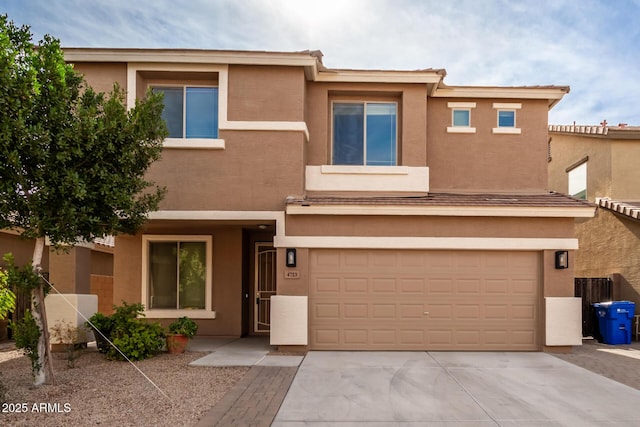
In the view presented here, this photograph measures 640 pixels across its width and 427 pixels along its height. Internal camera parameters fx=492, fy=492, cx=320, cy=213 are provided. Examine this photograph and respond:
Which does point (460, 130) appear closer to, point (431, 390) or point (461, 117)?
point (461, 117)

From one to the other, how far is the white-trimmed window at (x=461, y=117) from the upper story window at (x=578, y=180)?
6.86 meters

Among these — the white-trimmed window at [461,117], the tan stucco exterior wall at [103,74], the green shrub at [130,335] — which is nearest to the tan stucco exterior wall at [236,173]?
the tan stucco exterior wall at [103,74]

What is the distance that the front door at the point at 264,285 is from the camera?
44.2ft

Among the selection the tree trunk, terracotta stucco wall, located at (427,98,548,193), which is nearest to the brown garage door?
terracotta stucco wall, located at (427,98,548,193)

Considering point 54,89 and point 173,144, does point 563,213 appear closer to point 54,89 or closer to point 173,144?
point 173,144

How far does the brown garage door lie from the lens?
34.3 ft

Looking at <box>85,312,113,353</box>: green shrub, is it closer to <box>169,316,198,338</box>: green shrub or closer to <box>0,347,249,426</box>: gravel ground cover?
<box>0,347,249,426</box>: gravel ground cover

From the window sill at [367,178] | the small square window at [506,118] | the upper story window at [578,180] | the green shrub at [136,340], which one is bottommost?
the green shrub at [136,340]

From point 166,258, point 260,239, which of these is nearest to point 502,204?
point 260,239

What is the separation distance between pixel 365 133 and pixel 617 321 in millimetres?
7594

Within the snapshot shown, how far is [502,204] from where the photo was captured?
10.4 m

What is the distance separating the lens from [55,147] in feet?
23.5

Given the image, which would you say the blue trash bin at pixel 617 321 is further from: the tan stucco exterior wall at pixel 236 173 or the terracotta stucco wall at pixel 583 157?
the tan stucco exterior wall at pixel 236 173

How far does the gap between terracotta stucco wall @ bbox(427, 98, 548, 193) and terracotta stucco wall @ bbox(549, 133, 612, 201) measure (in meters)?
4.60
